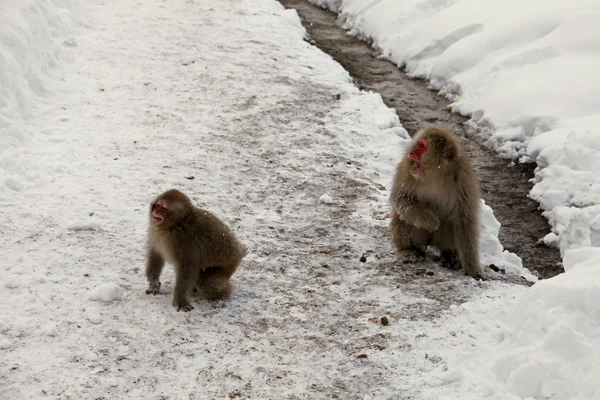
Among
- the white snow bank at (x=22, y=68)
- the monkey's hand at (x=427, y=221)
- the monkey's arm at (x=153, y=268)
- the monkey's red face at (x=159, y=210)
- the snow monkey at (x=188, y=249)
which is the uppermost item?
the monkey's hand at (x=427, y=221)

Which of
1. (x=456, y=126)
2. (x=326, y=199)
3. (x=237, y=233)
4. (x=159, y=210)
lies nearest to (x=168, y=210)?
(x=159, y=210)

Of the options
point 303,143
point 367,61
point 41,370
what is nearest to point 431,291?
point 41,370

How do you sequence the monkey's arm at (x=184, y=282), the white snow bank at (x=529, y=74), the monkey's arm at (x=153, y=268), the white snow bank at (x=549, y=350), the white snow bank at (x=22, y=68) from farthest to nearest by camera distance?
the white snow bank at (x=529, y=74), the white snow bank at (x=22, y=68), the monkey's arm at (x=153, y=268), the monkey's arm at (x=184, y=282), the white snow bank at (x=549, y=350)

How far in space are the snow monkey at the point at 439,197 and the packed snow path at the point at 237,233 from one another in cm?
30

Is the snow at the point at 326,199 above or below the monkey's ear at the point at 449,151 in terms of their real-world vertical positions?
below

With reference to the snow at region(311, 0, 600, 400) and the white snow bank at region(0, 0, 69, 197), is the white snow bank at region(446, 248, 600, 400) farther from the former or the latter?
the white snow bank at region(0, 0, 69, 197)

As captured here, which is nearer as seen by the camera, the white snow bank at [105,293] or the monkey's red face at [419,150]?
the white snow bank at [105,293]

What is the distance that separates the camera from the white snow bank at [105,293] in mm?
5059

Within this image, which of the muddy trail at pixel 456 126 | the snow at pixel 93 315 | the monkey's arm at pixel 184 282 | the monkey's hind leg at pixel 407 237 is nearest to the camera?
the snow at pixel 93 315

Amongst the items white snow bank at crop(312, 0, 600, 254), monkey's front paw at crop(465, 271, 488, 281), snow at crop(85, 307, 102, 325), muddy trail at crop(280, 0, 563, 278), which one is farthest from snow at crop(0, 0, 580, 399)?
white snow bank at crop(312, 0, 600, 254)

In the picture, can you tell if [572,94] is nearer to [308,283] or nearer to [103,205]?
[308,283]

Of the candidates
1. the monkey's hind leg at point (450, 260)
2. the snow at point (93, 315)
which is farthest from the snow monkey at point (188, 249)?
the monkey's hind leg at point (450, 260)

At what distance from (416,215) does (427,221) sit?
10 cm

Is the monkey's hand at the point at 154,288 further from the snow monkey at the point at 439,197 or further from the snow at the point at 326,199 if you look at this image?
the snow at the point at 326,199
